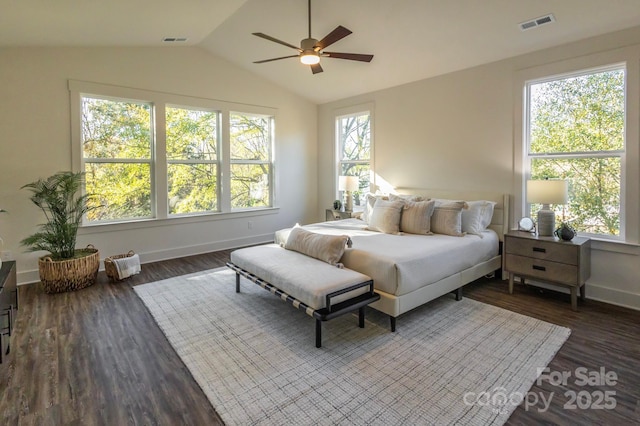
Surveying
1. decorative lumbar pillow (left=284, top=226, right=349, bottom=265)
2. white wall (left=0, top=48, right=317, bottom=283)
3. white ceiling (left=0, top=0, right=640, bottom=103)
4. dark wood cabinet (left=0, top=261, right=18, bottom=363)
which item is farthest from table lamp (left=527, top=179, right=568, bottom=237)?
dark wood cabinet (left=0, top=261, right=18, bottom=363)

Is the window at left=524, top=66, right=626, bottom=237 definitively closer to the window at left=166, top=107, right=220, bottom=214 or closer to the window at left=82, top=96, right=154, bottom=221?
the window at left=166, top=107, right=220, bottom=214

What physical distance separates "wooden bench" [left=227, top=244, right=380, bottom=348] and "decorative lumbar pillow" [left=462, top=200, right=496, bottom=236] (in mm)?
1852

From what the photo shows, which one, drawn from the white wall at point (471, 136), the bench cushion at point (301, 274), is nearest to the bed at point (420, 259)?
the bench cushion at point (301, 274)

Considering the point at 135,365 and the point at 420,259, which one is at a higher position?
the point at 420,259

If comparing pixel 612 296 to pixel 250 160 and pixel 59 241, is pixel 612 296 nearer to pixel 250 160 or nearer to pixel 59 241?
pixel 250 160

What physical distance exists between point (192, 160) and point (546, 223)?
5054 millimetres

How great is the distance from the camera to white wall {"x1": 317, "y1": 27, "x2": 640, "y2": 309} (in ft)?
11.6

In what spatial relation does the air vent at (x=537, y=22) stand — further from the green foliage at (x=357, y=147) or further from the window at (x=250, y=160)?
the window at (x=250, y=160)

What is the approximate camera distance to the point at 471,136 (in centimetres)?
468

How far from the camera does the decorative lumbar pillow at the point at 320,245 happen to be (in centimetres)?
332

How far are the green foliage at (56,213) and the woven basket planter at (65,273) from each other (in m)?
0.18

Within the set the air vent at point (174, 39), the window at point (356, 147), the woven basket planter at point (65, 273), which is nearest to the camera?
the woven basket planter at point (65, 273)

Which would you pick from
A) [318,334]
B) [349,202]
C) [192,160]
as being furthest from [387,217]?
[192,160]

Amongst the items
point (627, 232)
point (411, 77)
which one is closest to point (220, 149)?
point (411, 77)
